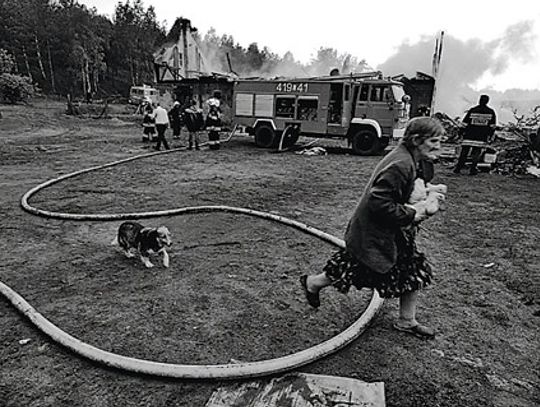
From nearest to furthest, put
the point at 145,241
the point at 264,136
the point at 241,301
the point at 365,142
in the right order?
Result: the point at 241,301 → the point at 145,241 → the point at 365,142 → the point at 264,136

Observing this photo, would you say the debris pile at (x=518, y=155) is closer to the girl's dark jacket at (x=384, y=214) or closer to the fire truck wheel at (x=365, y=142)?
the fire truck wheel at (x=365, y=142)

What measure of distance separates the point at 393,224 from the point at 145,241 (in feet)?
8.79

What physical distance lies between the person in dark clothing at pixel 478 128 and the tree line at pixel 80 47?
3094cm

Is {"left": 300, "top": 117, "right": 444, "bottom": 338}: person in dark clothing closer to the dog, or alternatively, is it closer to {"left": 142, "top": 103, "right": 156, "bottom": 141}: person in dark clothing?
the dog

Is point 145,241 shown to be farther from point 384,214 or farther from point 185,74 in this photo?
point 185,74

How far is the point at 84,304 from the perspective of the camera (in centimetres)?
355

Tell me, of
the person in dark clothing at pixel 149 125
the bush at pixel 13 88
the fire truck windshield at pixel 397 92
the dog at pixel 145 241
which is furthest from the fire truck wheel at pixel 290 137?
the bush at pixel 13 88

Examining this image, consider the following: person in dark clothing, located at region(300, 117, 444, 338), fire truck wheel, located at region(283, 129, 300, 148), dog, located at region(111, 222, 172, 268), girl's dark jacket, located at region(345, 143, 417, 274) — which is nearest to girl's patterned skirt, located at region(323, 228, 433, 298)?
person in dark clothing, located at region(300, 117, 444, 338)

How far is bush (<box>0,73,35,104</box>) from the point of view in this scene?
84.9 ft

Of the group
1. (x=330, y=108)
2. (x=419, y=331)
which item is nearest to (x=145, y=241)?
(x=419, y=331)

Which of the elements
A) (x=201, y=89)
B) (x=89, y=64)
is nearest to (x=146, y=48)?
(x=89, y=64)

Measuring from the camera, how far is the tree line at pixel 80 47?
49.0 m

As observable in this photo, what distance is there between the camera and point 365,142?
13.5 meters

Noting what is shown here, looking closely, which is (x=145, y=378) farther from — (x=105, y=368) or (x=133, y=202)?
(x=133, y=202)
